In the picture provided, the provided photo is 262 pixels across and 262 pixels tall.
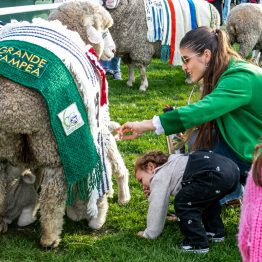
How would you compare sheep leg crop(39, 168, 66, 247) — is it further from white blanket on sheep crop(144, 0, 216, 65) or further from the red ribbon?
white blanket on sheep crop(144, 0, 216, 65)

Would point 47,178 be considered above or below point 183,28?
above

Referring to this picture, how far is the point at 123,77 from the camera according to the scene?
885cm

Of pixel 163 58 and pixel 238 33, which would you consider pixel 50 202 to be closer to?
pixel 163 58

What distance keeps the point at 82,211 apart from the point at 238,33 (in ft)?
18.1

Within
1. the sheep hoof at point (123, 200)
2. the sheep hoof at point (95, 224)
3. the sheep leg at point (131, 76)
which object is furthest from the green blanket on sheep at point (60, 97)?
the sheep leg at point (131, 76)

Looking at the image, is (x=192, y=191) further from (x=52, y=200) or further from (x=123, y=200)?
(x=123, y=200)

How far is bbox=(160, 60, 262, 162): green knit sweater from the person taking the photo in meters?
3.26

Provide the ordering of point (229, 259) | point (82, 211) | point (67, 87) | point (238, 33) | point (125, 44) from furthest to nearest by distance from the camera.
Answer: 1. point (238, 33)
2. point (125, 44)
3. point (82, 211)
4. point (229, 259)
5. point (67, 87)

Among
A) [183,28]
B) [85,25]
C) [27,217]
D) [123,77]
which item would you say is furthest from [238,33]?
[27,217]

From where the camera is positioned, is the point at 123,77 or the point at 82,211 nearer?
the point at 82,211

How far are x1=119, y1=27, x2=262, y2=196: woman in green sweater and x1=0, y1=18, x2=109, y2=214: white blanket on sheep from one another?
21cm


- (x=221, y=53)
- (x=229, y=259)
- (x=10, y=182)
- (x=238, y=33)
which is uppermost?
(x=221, y=53)

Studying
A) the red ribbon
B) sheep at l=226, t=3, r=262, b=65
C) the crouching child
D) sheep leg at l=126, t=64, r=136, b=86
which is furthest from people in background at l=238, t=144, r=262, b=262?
sheep at l=226, t=3, r=262, b=65

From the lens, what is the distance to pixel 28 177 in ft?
12.5
